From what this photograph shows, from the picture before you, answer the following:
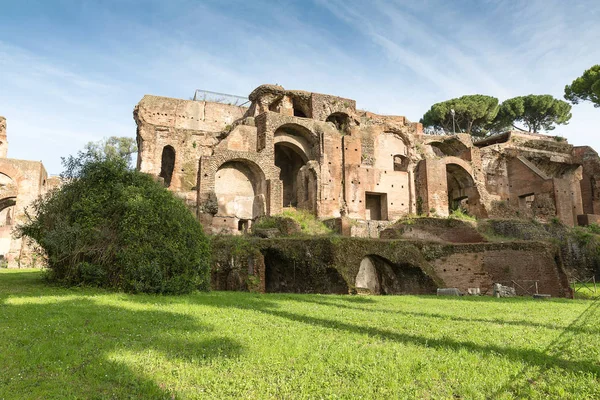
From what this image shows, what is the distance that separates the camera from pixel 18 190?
2675 cm

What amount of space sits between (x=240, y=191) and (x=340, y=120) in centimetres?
1029

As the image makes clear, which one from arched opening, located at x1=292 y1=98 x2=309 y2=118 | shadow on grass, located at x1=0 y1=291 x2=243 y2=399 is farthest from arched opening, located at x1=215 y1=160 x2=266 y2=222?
shadow on grass, located at x1=0 y1=291 x2=243 y2=399

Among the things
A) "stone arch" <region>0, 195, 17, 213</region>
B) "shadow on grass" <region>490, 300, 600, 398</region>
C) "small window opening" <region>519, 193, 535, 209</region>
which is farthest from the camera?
"small window opening" <region>519, 193, 535, 209</region>

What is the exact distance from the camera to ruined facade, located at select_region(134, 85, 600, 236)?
26391mm

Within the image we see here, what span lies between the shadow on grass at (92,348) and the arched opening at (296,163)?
20.2m

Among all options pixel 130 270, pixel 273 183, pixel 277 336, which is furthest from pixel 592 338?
pixel 273 183

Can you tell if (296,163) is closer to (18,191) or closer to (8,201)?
(18,191)

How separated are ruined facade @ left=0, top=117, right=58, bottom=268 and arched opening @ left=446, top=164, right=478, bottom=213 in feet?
86.7

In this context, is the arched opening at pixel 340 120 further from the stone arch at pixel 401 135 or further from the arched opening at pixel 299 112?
the stone arch at pixel 401 135

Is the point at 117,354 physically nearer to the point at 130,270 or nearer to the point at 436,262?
the point at 130,270

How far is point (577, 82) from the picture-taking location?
3603 cm

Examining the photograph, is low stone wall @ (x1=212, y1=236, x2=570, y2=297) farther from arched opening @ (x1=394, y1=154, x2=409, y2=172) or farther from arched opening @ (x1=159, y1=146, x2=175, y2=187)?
arched opening @ (x1=159, y1=146, x2=175, y2=187)

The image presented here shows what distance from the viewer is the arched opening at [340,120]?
31938 millimetres

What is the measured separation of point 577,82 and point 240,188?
28.4m
